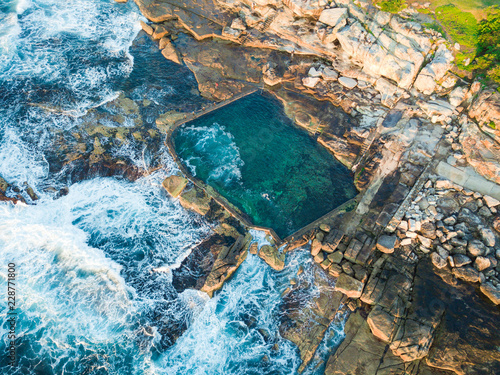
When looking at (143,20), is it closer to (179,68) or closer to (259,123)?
(179,68)

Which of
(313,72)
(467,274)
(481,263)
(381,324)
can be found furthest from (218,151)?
(481,263)

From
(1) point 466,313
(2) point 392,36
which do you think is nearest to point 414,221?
(1) point 466,313

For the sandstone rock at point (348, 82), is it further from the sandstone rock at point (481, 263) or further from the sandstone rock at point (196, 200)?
the sandstone rock at point (481, 263)

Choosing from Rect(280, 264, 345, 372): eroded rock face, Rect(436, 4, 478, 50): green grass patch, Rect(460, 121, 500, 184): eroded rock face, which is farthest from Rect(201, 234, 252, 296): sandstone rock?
Rect(436, 4, 478, 50): green grass patch

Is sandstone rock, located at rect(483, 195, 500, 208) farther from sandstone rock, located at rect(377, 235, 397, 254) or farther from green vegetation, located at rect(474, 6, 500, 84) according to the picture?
green vegetation, located at rect(474, 6, 500, 84)

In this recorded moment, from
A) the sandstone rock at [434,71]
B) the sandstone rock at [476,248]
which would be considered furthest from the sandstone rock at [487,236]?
the sandstone rock at [434,71]
